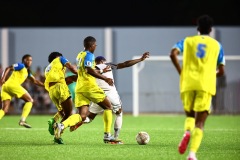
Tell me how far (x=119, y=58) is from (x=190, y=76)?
22219 mm

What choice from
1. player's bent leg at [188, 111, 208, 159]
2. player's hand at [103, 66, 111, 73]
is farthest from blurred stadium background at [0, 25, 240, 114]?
player's bent leg at [188, 111, 208, 159]

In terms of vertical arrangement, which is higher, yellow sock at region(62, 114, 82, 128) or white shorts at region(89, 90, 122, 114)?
white shorts at region(89, 90, 122, 114)

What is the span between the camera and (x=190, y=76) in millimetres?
9922

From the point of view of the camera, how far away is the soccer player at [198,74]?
9.82 m

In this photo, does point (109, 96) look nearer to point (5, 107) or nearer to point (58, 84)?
point (58, 84)

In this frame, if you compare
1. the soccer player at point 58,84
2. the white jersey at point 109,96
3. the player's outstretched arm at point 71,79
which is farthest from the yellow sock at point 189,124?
the soccer player at point 58,84
